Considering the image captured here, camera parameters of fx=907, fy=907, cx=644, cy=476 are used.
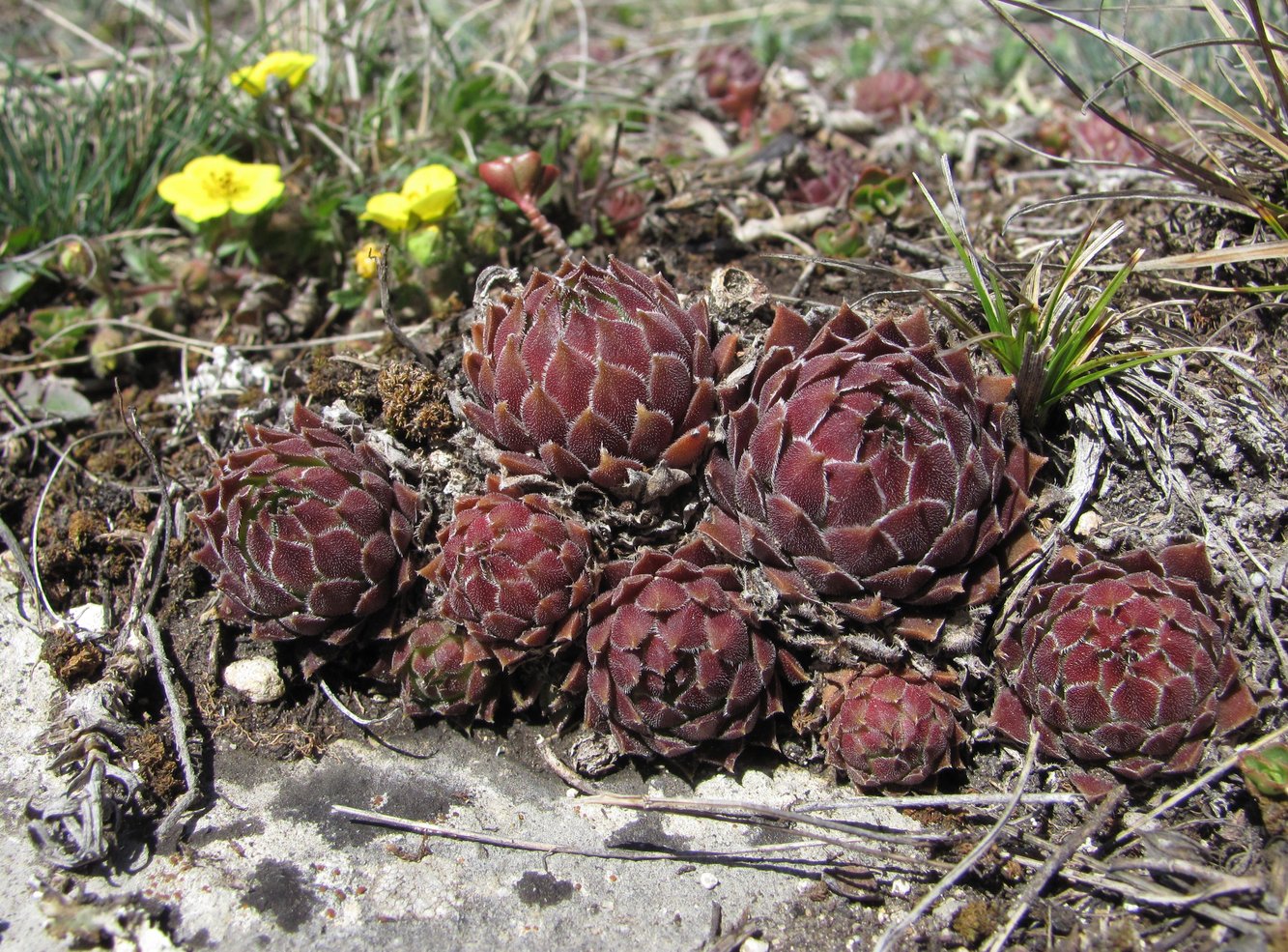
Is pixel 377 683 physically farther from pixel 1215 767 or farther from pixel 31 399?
pixel 1215 767

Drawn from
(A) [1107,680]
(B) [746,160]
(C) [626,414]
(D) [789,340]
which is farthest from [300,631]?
(B) [746,160]

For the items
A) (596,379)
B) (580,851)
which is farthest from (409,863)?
(596,379)

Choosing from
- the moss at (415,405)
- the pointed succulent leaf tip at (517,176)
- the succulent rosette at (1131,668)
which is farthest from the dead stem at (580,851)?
the pointed succulent leaf tip at (517,176)

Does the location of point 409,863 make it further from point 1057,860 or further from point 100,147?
point 100,147

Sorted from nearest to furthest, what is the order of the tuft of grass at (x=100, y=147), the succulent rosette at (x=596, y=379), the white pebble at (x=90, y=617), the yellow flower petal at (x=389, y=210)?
the succulent rosette at (x=596, y=379) < the white pebble at (x=90, y=617) < the yellow flower petal at (x=389, y=210) < the tuft of grass at (x=100, y=147)

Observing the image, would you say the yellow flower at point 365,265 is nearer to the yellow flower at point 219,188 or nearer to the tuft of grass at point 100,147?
the yellow flower at point 219,188

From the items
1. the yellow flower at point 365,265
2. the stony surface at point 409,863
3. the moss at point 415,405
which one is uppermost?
Answer: the yellow flower at point 365,265

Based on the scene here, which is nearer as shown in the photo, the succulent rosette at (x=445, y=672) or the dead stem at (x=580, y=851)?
the dead stem at (x=580, y=851)
